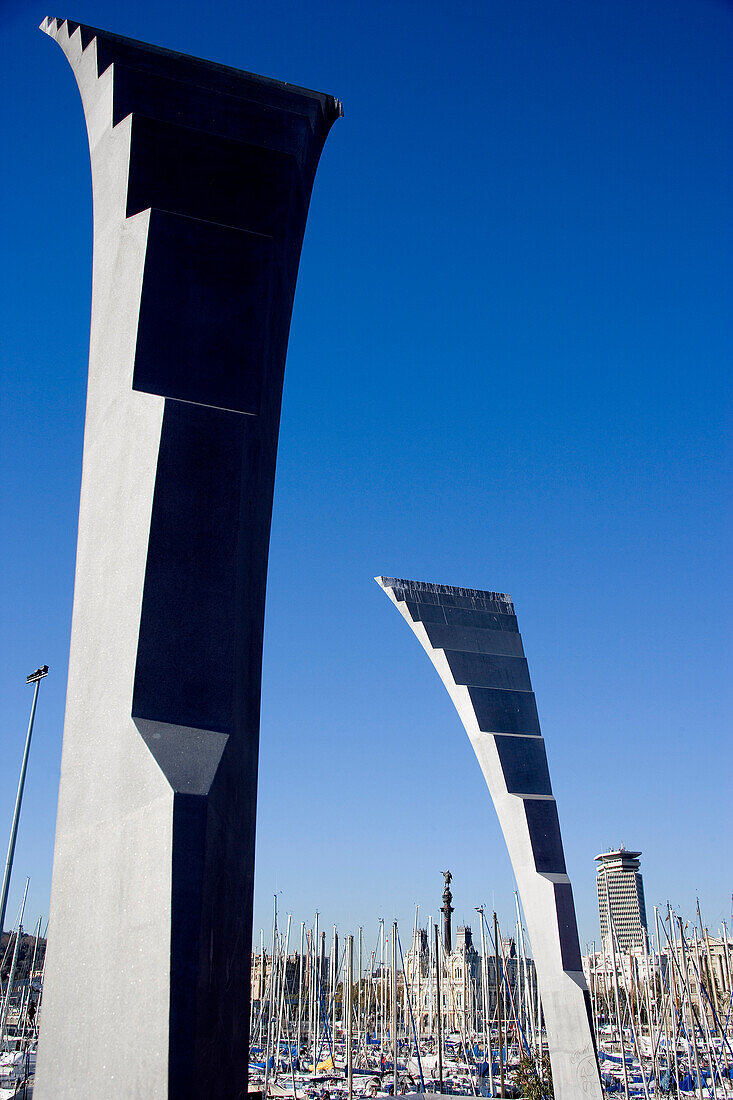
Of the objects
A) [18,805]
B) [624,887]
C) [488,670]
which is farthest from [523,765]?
[624,887]

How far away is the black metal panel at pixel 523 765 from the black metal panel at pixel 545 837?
0.32 m

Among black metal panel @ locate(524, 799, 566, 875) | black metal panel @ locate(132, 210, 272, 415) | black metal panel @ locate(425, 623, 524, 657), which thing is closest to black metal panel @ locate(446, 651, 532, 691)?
black metal panel @ locate(425, 623, 524, 657)

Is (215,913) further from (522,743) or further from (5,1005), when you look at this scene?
(5,1005)

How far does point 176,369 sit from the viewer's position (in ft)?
16.8

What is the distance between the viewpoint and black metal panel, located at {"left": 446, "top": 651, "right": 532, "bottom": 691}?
1792 centimetres

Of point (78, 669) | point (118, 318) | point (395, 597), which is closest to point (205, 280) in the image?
point (118, 318)

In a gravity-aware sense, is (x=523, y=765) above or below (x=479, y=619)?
A: below

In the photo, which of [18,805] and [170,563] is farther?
[18,805]

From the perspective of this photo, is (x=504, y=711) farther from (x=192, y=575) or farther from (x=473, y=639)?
(x=192, y=575)

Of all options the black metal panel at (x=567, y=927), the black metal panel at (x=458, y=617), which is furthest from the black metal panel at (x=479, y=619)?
the black metal panel at (x=567, y=927)

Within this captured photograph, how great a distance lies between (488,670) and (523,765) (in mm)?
2055

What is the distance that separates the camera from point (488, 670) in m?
18.1

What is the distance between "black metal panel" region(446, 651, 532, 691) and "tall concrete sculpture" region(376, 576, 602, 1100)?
0.8 inches

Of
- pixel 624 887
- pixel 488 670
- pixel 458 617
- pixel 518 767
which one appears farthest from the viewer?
pixel 624 887
